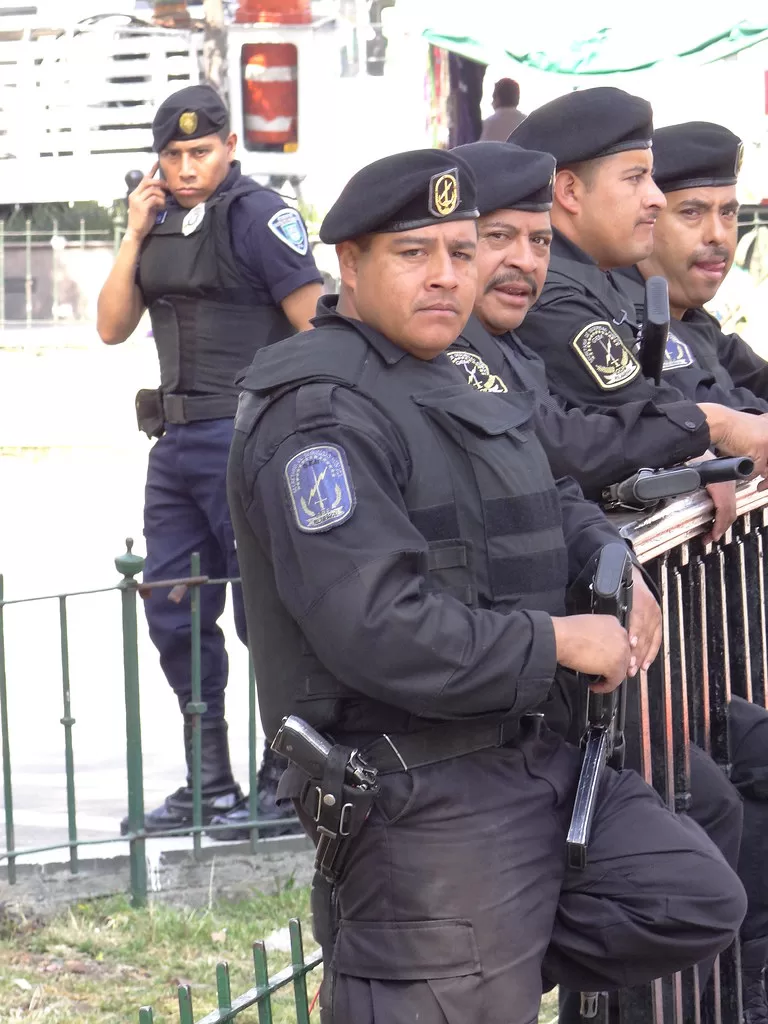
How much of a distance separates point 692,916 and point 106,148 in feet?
51.6

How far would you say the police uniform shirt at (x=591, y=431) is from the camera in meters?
3.01

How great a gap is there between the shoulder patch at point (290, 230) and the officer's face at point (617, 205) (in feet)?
5.12

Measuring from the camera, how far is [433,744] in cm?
240

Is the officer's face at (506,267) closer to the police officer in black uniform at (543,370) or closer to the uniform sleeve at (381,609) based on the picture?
the police officer in black uniform at (543,370)

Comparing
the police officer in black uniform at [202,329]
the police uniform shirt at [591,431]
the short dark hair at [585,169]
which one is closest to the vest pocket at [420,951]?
the police uniform shirt at [591,431]

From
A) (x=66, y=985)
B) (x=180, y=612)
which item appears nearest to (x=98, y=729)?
(x=180, y=612)

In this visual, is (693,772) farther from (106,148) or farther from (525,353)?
(106,148)

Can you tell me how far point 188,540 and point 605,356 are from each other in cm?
216

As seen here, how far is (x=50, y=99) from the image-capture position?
17.2 meters

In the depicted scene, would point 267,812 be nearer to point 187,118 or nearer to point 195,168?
point 195,168

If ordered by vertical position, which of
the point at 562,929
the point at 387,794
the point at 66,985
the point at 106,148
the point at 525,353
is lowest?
the point at 66,985

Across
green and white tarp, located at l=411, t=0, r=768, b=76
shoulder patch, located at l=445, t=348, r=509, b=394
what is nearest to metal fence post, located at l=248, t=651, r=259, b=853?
shoulder patch, located at l=445, t=348, r=509, b=394

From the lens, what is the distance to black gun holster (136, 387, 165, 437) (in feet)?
17.1

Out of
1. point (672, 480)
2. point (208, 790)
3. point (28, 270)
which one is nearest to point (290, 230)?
point (208, 790)
